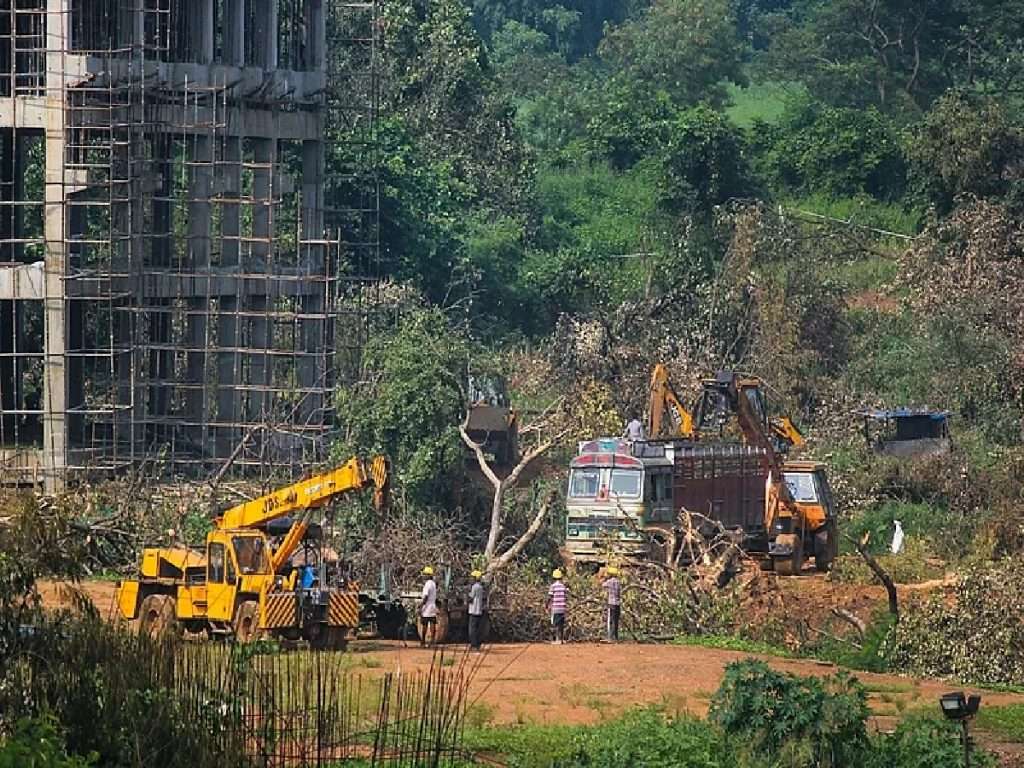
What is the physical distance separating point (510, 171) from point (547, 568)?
94.5 ft

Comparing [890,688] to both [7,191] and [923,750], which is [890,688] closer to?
[923,750]

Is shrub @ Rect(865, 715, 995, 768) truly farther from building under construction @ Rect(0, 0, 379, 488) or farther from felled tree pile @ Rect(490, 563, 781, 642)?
building under construction @ Rect(0, 0, 379, 488)

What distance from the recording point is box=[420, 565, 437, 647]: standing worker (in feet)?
108

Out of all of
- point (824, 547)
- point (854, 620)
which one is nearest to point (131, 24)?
point (824, 547)

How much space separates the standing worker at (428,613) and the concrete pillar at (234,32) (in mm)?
16559

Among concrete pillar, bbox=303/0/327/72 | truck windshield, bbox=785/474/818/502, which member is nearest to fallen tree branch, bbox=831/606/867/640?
truck windshield, bbox=785/474/818/502

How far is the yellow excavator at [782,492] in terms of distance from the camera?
135 feet

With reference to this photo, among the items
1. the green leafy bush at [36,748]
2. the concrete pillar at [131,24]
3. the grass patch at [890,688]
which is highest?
the concrete pillar at [131,24]

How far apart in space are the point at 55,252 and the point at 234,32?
644 cm

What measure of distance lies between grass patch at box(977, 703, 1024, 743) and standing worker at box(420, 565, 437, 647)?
7066 mm

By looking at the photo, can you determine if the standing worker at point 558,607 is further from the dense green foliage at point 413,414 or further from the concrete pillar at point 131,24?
the concrete pillar at point 131,24

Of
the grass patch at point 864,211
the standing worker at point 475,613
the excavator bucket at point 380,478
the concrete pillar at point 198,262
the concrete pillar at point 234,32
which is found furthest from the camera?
the grass patch at point 864,211

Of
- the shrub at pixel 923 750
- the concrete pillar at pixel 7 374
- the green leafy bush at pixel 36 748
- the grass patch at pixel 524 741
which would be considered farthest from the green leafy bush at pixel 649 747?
the concrete pillar at pixel 7 374

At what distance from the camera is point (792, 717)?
24734 mm
